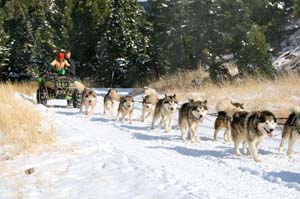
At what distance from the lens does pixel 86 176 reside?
21.0 ft

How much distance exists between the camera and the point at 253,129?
7.29m

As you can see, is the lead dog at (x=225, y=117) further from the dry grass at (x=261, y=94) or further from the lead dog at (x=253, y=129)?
the dry grass at (x=261, y=94)

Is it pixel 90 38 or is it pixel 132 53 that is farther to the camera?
pixel 90 38

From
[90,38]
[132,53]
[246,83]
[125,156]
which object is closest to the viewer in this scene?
[125,156]

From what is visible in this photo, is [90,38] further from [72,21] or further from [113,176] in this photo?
[113,176]

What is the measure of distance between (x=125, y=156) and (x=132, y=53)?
23497 millimetres

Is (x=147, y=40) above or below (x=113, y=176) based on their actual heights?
above

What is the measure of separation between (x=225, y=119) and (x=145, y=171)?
332cm

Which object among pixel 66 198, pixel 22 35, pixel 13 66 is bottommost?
pixel 66 198

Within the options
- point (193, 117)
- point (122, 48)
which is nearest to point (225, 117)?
point (193, 117)

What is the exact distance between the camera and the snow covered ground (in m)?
5.44

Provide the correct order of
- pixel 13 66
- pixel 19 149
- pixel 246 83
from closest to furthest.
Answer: pixel 19 149 → pixel 246 83 → pixel 13 66

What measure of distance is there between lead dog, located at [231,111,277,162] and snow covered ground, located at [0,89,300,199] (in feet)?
0.72

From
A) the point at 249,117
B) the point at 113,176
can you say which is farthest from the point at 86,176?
the point at 249,117
